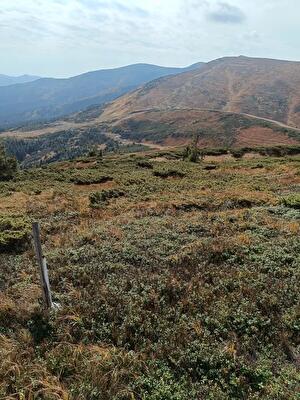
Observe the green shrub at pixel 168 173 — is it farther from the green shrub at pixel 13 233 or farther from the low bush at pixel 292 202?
the green shrub at pixel 13 233

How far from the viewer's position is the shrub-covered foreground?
26.5 ft

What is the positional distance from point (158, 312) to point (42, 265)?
3258 mm

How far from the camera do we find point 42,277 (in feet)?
33.5

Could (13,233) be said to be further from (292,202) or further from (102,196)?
(292,202)

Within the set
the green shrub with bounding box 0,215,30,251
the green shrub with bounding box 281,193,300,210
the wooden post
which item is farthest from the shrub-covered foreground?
the green shrub with bounding box 281,193,300,210

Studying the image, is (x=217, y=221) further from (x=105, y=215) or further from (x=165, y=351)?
(x=165, y=351)

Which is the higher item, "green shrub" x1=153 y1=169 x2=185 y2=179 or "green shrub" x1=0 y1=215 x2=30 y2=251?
"green shrub" x1=0 y1=215 x2=30 y2=251

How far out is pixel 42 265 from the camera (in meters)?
10.1

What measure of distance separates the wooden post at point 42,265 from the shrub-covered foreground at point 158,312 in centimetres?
41

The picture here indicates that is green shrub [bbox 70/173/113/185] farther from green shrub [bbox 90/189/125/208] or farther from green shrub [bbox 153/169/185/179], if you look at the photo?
green shrub [bbox 90/189/125/208]

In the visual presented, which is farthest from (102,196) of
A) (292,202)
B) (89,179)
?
(89,179)

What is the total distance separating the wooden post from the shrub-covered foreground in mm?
405

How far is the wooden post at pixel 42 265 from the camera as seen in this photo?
9.90 m

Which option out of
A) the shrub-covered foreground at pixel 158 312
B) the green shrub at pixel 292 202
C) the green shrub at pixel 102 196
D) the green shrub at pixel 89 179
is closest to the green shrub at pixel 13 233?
the shrub-covered foreground at pixel 158 312
